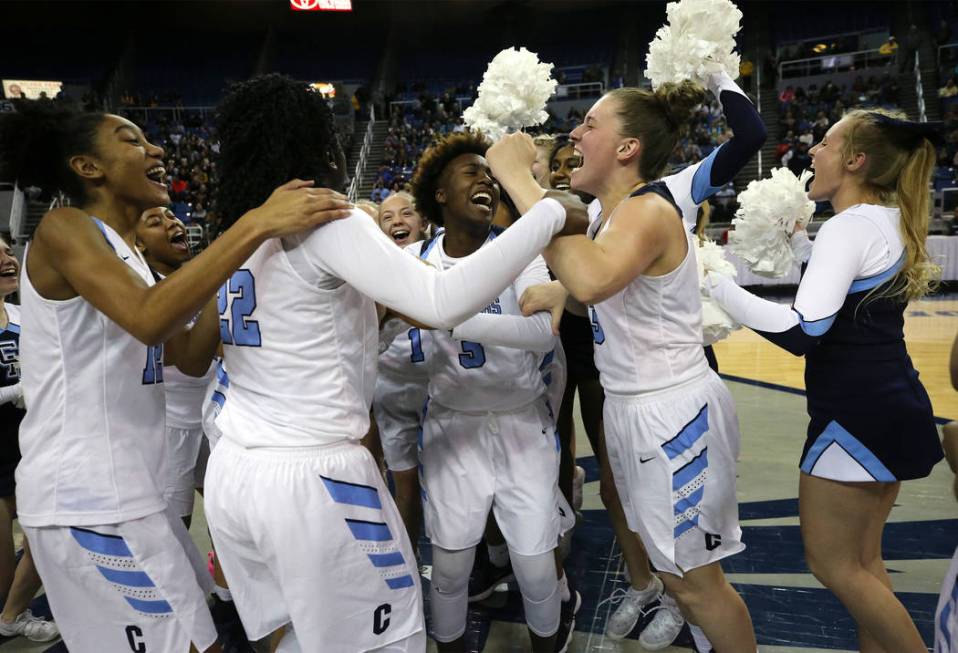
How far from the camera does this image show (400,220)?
4.10m

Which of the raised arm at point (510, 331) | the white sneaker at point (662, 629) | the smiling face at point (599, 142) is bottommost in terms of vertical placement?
the white sneaker at point (662, 629)

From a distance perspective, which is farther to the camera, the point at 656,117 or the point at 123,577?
the point at 656,117

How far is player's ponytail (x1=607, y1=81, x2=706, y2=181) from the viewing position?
2.34 metres

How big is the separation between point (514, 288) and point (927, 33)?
25363 mm

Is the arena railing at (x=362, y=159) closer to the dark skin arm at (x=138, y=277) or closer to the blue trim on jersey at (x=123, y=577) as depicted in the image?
the dark skin arm at (x=138, y=277)

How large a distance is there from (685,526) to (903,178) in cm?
135

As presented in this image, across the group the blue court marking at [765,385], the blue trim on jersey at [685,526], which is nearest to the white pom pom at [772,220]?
the blue trim on jersey at [685,526]

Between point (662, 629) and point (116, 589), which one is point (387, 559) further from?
point (662, 629)

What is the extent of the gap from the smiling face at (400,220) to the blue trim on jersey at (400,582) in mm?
2491

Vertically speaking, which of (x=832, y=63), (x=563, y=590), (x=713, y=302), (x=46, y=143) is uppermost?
(x=832, y=63)

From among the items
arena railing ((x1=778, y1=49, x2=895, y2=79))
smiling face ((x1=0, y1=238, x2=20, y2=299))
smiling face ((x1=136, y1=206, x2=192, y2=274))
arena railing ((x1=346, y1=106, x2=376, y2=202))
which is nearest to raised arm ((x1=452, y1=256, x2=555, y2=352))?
smiling face ((x1=136, y1=206, x2=192, y2=274))

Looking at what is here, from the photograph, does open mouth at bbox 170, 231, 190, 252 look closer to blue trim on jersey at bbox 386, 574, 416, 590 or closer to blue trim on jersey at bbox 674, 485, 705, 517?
blue trim on jersey at bbox 386, 574, 416, 590

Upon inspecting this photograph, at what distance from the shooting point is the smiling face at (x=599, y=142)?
7.69ft

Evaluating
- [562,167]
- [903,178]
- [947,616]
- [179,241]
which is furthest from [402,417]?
[947,616]
